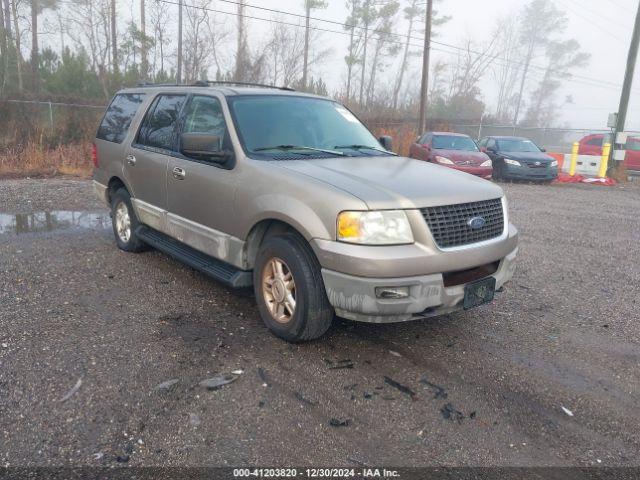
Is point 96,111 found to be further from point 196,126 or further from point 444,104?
point 444,104

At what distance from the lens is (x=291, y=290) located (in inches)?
149

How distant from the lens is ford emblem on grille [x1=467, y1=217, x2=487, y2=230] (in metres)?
3.64

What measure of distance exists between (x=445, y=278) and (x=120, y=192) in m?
4.20

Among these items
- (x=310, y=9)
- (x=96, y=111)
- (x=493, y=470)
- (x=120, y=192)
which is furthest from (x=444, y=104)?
(x=493, y=470)

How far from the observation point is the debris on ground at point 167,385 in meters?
3.21

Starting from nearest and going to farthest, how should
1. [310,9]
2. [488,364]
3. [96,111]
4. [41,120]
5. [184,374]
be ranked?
[184,374], [488,364], [41,120], [96,111], [310,9]

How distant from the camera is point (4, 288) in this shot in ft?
15.9

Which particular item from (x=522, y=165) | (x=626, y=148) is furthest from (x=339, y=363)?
(x=626, y=148)

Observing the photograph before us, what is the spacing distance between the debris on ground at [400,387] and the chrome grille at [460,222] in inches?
37.5

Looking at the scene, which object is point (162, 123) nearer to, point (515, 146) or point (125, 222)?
point (125, 222)

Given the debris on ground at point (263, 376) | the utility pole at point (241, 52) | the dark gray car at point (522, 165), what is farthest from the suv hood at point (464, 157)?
the utility pole at point (241, 52)

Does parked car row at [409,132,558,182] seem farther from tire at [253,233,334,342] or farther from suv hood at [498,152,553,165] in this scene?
tire at [253,233,334,342]

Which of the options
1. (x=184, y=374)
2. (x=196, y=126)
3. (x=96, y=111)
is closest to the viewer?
(x=184, y=374)

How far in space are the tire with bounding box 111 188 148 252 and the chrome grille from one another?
3.67 meters
